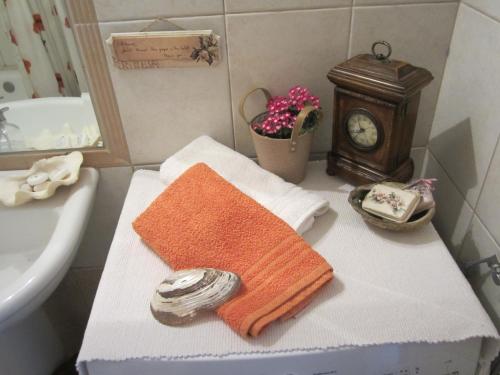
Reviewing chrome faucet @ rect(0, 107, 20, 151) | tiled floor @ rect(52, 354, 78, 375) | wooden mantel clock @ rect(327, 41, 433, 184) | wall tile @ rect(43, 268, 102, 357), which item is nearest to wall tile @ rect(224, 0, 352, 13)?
wooden mantel clock @ rect(327, 41, 433, 184)

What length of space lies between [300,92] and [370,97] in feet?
0.43

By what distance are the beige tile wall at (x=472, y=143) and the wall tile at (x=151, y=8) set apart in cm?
44

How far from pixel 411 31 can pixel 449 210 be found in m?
0.35

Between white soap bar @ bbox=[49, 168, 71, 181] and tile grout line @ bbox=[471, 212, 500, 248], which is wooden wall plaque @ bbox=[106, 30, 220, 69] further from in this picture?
tile grout line @ bbox=[471, 212, 500, 248]

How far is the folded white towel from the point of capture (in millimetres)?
730

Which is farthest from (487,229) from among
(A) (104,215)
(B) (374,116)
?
(A) (104,215)

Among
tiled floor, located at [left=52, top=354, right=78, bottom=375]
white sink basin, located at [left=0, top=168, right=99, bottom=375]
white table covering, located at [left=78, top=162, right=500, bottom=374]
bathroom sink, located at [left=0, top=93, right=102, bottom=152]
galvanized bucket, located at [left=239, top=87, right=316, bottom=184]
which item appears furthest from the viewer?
tiled floor, located at [left=52, top=354, right=78, bottom=375]

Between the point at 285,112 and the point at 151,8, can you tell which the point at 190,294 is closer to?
the point at 285,112

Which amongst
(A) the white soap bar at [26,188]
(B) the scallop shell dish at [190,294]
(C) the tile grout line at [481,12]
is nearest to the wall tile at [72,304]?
(A) the white soap bar at [26,188]

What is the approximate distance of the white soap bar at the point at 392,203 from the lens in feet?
2.34

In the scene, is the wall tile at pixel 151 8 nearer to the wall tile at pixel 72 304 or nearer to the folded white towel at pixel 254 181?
the folded white towel at pixel 254 181

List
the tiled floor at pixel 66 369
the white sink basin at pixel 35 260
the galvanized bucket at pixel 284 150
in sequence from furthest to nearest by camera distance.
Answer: the tiled floor at pixel 66 369 → the galvanized bucket at pixel 284 150 → the white sink basin at pixel 35 260

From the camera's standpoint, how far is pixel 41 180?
2.83 feet

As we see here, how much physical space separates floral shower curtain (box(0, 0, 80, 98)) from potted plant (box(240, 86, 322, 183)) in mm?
379
